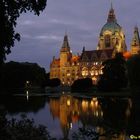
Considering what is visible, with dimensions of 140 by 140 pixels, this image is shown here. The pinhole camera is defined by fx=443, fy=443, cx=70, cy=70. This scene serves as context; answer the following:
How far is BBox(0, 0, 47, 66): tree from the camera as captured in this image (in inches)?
531

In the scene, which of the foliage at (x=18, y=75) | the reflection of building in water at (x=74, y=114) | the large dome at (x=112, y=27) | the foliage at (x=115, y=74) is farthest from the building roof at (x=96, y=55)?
the reflection of building in water at (x=74, y=114)

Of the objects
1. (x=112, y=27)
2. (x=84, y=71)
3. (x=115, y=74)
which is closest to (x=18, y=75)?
(x=115, y=74)

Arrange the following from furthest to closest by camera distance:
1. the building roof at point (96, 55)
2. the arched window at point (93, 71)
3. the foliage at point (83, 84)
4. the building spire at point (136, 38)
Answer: the building spire at point (136, 38) → the building roof at point (96, 55) → the arched window at point (93, 71) → the foliage at point (83, 84)

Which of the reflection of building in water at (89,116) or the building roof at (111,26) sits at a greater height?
the building roof at (111,26)

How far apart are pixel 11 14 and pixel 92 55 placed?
531 feet

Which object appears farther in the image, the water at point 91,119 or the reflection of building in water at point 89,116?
the reflection of building in water at point 89,116

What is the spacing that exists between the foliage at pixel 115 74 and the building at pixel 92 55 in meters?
84.2

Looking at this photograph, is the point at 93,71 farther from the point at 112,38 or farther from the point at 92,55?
the point at 112,38

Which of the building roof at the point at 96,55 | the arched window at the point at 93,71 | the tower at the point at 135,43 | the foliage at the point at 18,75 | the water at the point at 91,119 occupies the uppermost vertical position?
the tower at the point at 135,43

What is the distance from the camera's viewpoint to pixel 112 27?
189875 millimetres

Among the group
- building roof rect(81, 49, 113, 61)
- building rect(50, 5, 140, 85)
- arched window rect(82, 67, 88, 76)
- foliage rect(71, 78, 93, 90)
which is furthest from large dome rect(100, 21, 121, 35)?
foliage rect(71, 78, 93, 90)

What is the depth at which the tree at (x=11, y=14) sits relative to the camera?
13.5m

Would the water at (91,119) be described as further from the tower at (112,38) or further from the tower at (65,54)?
the tower at (65,54)

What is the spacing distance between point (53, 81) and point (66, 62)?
126 ft
